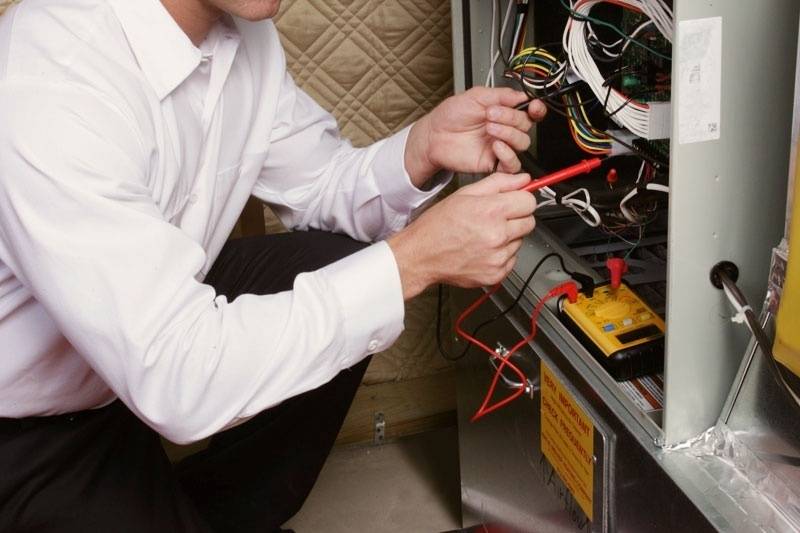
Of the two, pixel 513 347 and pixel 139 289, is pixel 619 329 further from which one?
pixel 139 289

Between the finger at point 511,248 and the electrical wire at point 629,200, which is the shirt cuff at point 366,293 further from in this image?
the electrical wire at point 629,200

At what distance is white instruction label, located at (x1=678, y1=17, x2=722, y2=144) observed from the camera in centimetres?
64

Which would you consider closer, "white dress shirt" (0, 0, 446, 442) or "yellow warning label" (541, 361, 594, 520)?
"white dress shirt" (0, 0, 446, 442)

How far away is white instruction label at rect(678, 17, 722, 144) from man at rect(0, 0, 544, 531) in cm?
23

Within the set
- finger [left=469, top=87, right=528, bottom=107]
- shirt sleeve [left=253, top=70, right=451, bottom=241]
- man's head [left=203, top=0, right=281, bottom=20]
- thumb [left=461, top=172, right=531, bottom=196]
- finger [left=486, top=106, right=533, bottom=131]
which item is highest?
man's head [left=203, top=0, right=281, bottom=20]

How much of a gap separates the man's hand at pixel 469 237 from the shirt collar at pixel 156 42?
1.04 ft

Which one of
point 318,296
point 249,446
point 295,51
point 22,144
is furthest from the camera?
point 295,51

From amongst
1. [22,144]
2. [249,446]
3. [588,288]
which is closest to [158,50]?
[22,144]

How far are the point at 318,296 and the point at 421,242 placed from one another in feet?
0.40

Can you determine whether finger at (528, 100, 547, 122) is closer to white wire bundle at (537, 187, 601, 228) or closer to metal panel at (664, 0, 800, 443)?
white wire bundle at (537, 187, 601, 228)

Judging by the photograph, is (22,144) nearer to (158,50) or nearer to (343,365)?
(158,50)

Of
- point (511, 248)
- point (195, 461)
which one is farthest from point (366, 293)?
point (195, 461)

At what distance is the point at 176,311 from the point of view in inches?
32.0

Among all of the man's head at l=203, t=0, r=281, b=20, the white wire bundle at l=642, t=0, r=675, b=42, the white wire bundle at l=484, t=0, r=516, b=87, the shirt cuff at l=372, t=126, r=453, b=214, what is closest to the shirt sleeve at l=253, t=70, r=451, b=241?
the shirt cuff at l=372, t=126, r=453, b=214
